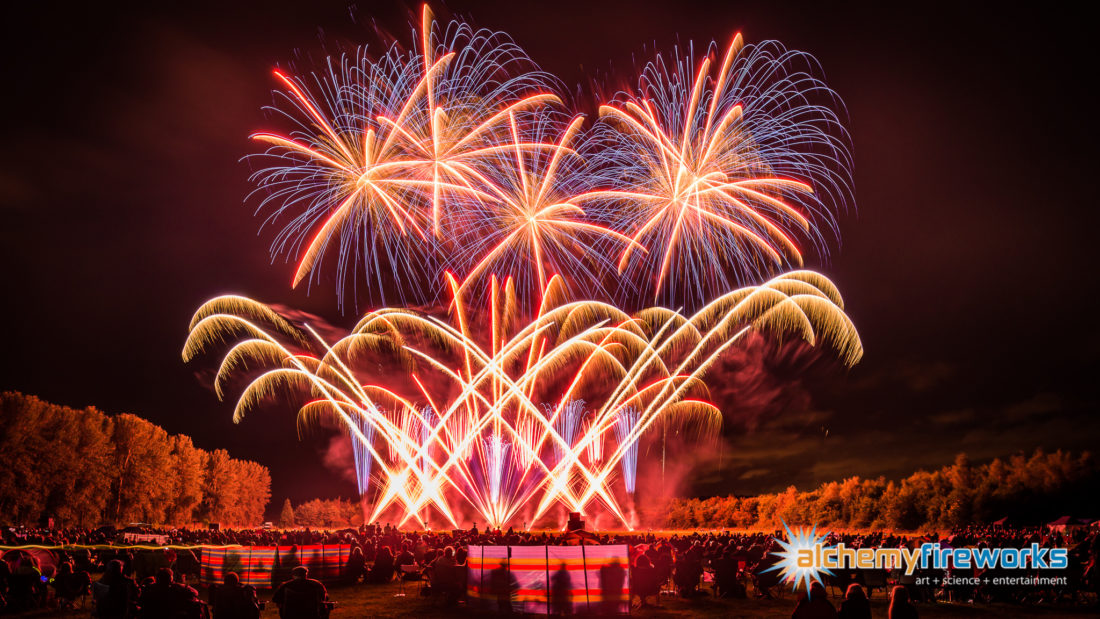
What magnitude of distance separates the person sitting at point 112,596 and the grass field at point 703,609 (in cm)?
557

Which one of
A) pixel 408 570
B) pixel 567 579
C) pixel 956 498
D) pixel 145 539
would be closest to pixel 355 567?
pixel 408 570

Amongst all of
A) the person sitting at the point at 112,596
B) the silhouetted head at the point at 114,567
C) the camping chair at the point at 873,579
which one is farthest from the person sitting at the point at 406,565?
the camping chair at the point at 873,579

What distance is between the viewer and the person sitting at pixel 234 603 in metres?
11.9

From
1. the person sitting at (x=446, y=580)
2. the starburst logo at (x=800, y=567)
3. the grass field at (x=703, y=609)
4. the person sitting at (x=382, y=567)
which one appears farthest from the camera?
the person sitting at (x=382, y=567)

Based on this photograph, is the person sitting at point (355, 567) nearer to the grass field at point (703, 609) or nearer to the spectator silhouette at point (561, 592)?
the grass field at point (703, 609)

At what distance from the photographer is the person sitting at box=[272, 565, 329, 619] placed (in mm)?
11586

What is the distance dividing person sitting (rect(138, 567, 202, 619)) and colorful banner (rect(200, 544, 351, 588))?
1181 cm

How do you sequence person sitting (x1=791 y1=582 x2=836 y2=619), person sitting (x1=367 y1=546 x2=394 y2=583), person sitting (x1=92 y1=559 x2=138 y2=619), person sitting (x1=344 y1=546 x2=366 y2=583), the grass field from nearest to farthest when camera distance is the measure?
person sitting (x1=791 y1=582 x2=836 y2=619) < person sitting (x1=92 y1=559 x2=138 y2=619) < the grass field < person sitting (x1=344 y1=546 x2=366 y2=583) < person sitting (x1=367 y1=546 x2=394 y2=583)

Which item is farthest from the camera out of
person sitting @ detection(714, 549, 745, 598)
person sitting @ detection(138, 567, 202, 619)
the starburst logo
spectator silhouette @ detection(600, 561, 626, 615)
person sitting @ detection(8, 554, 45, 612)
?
person sitting @ detection(714, 549, 745, 598)

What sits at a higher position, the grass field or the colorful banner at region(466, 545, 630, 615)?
the colorful banner at region(466, 545, 630, 615)

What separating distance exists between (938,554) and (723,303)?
58.2ft

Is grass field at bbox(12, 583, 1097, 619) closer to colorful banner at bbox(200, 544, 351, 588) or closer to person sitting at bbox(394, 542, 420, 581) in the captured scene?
colorful banner at bbox(200, 544, 351, 588)

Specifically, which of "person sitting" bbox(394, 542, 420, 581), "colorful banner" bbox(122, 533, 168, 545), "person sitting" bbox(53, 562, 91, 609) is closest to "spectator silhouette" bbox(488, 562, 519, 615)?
"person sitting" bbox(394, 542, 420, 581)

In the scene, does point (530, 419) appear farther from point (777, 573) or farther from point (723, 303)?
point (777, 573)
